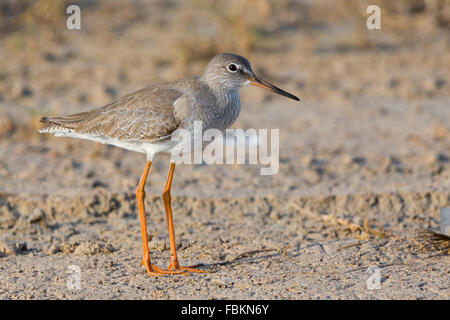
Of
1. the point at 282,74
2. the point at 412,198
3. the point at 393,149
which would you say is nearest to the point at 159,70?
the point at 282,74

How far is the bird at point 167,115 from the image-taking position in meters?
5.50

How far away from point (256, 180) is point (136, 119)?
2114 mm

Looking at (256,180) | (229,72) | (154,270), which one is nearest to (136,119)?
(229,72)

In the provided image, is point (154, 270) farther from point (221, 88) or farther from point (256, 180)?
point (256, 180)

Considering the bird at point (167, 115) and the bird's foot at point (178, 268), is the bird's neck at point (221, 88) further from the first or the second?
the bird's foot at point (178, 268)

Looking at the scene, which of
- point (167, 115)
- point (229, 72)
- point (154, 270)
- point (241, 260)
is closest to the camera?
point (154, 270)

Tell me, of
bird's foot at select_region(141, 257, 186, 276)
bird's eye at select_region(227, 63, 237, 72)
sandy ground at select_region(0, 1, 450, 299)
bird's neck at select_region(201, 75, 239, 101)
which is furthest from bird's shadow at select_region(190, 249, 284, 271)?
bird's eye at select_region(227, 63, 237, 72)

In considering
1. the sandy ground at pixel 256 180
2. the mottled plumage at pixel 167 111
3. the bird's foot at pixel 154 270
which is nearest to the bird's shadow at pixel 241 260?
the sandy ground at pixel 256 180

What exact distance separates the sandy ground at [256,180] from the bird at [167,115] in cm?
57

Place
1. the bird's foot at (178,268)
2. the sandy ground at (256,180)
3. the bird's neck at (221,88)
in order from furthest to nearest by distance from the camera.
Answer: the bird's neck at (221,88) < the bird's foot at (178,268) < the sandy ground at (256,180)

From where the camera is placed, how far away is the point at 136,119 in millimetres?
5664
